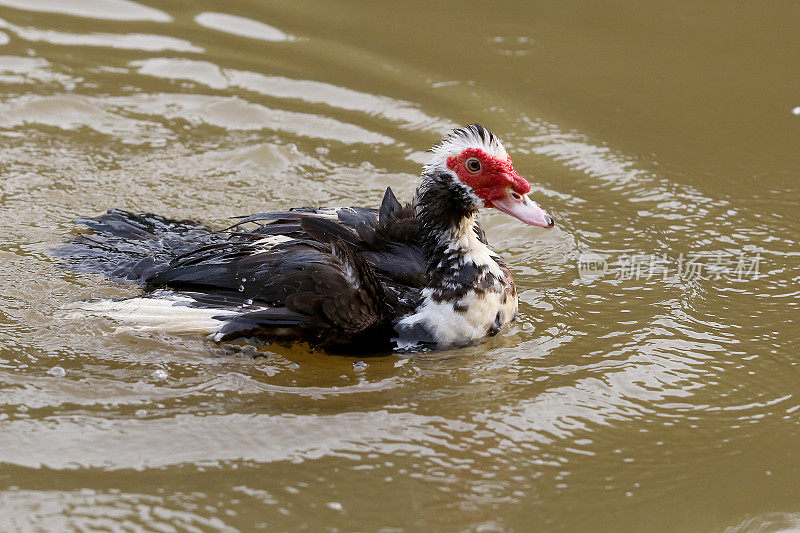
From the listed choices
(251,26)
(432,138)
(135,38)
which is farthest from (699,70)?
(135,38)

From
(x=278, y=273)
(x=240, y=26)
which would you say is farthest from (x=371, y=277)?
(x=240, y=26)

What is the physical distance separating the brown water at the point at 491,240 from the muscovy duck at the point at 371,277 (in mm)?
157

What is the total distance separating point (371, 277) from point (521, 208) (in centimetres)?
93

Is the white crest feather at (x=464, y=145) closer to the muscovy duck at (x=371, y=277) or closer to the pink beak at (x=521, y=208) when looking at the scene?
the muscovy duck at (x=371, y=277)

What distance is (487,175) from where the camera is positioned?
5582mm

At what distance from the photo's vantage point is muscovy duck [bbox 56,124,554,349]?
5477 millimetres

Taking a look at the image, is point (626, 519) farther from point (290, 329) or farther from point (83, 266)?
point (83, 266)

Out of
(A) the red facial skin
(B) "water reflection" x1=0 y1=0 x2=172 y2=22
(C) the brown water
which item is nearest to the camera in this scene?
(C) the brown water

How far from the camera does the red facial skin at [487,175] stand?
5578 mm

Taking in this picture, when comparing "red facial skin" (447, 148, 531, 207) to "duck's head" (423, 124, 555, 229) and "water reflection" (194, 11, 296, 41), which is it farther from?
"water reflection" (194, 11, 296, 41)

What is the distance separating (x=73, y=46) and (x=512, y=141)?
Answer: 4.27 meters

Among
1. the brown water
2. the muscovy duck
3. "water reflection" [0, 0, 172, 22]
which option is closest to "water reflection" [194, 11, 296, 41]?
the brown water

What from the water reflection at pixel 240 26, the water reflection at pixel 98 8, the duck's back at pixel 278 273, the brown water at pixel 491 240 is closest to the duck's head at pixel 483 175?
the duck's back at pixel 278 273

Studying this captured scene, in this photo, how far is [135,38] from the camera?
379 inches
